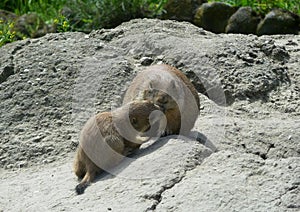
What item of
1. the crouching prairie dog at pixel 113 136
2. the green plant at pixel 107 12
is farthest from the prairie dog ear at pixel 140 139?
the green plant at pixel 107 12

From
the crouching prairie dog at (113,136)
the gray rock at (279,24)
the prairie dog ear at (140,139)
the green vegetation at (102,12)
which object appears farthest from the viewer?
the green vegetation at (102,12)

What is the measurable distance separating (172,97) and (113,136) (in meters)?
0.53

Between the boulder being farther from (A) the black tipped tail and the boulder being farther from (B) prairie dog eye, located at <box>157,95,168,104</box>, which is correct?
(A) the black tipped tail

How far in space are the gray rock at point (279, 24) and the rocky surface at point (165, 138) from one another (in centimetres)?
135

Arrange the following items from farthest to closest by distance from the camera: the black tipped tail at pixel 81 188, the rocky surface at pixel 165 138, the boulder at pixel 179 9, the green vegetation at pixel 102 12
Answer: the boulder at pixel 179 9, the green vegetation at pixel 102 12, the black tipped tail at pixel 81 188, the rocky surface at pixel 165 138

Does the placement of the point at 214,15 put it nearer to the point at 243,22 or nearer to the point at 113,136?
the point at 243,22

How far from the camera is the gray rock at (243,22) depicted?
10.0 m

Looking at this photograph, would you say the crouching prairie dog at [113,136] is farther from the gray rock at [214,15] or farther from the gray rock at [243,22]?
the gray rock at [214,15]

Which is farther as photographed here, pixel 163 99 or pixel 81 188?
pixel 163 99

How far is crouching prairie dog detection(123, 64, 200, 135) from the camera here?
6023 mm

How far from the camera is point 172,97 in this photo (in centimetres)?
603

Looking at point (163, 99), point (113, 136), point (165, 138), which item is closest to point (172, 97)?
point (163, 99)

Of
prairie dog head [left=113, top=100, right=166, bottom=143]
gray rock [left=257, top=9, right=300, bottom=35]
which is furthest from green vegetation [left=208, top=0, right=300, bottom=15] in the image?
prairie dog head [left=113, top=100, right=166, bottom=143]

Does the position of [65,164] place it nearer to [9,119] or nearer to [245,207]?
[9,119]
